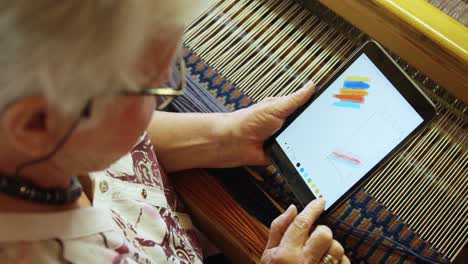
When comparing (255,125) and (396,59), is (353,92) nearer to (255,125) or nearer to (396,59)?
(396,59)

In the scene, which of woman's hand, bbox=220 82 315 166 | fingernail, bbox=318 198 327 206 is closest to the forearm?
Result: woman's hand, bbox=220 82 315 166

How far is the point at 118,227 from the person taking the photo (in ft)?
2.48

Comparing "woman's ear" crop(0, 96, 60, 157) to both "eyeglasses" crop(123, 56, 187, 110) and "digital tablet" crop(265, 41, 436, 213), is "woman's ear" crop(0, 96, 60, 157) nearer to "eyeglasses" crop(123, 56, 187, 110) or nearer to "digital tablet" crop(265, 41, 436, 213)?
"eyeglasses" crop(123, 56, 187, 110)

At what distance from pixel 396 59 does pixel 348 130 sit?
170mm

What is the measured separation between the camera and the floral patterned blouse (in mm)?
591

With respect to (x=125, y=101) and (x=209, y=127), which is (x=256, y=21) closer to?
(x=209, y=127)

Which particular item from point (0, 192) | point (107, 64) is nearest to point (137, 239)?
point (0, 192)

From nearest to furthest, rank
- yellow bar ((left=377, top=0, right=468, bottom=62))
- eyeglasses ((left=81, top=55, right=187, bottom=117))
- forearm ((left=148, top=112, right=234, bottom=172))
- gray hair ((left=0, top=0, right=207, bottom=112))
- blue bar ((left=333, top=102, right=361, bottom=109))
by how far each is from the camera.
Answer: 1. gray hair ((left=0, top=0, right=207, bottom=112))
2. eyeglasses ((left=81, top=55, right=187, bottom=117))
3. yellow bar ((left=377, top=0, right=468, bottom=62))
4. blue bar ((left=333, top=102, right=361, bottom=109))
5. forearm ((left=148, top=112, right=234, bottom=172))

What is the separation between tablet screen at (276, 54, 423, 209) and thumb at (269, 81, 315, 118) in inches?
0.8

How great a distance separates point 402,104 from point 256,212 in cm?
36

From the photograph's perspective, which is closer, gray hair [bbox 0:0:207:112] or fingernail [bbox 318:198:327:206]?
gray hair [bbox 0:0:207:112]

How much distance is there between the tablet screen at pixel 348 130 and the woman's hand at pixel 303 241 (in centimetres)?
6

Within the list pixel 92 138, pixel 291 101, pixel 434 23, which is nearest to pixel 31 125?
pixel 92 138

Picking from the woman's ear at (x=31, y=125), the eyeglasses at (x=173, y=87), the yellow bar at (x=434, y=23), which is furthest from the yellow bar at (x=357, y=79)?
the woman's ear at (x=31, y=125)
